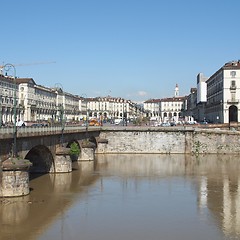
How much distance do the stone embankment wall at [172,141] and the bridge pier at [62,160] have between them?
23782 mm

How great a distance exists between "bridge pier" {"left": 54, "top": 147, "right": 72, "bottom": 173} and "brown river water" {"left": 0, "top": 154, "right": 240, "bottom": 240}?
899 mm

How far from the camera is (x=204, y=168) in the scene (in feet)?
169

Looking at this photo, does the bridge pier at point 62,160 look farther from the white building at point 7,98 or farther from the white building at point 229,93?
the white building at point 7,98

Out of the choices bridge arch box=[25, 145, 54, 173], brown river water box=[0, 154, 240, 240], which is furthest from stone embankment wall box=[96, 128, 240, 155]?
bridge arch box=[25, 145, 54, 173]

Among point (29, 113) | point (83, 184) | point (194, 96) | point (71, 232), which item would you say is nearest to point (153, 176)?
point (83, 184)

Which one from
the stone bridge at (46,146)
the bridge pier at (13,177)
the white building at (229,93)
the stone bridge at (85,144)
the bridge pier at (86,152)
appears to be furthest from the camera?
the white building at (229,93)

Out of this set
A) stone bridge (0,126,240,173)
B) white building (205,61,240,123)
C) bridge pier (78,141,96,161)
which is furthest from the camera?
white building (205,61,240,123)

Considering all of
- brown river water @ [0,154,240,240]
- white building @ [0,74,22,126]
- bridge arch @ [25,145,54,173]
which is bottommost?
brown river water @ [0,154,240,240]

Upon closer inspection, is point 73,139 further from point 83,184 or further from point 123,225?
point 123,225

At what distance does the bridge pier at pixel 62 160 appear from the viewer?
43438 mm

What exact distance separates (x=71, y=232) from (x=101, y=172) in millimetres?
23854

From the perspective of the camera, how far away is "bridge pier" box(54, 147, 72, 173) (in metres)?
43.4

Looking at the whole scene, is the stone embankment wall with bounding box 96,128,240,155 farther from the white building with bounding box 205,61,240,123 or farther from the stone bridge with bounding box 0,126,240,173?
the white building with bounding box 205,61,240,123

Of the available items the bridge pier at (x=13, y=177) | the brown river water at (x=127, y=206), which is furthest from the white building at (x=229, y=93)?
the bridge pier at (x=13, y=177)
